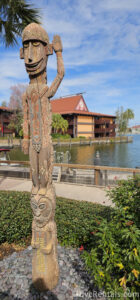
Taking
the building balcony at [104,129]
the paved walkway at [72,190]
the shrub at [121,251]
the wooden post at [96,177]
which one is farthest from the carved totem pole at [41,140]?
the building balcony at [104,129]

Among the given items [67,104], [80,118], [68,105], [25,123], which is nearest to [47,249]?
[25,123]

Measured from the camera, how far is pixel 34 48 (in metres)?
2.47

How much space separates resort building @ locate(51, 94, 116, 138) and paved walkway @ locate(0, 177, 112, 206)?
32.6 metres

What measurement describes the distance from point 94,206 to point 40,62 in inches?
136

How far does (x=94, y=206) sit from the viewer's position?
442 cm

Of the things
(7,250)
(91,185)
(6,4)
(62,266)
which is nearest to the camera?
(62,266)

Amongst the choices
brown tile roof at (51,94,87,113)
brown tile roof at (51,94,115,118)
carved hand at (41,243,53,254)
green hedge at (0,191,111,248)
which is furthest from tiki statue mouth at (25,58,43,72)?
brown tile roof at (51,94,87,113)

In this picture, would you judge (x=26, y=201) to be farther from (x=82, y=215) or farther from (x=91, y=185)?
(x=91, y=185)

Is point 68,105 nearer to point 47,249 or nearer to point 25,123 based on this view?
point 25,123

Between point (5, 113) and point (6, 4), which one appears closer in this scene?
point (6, 4)

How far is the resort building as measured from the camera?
41.5 meters

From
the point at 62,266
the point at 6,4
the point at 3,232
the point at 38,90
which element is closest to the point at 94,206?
the point at 62,266

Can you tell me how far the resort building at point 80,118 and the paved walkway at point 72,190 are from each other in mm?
32585

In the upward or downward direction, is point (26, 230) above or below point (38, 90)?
below
